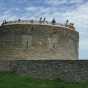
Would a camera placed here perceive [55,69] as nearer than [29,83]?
No

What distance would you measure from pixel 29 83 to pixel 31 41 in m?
8.16

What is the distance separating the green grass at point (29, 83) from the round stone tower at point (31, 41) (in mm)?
6535

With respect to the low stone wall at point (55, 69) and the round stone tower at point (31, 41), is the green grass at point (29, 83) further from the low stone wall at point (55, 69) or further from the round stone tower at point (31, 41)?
the round stone tower at point (31, 41)

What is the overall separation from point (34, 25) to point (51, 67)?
23.9 ft

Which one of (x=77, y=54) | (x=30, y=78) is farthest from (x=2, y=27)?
(x=30, y=78)

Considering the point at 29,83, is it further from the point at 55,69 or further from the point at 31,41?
the point at 31,41

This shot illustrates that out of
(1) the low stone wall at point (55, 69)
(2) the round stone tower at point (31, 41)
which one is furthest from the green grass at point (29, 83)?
(2) the round stone tower at point (31, 41)

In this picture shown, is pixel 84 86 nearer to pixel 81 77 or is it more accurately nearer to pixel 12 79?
pixel 81 77

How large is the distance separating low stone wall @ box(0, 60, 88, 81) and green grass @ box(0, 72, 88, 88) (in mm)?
410

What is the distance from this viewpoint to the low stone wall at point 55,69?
47.4 ft

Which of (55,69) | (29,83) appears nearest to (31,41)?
(55,69)

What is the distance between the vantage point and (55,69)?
15.1 meters

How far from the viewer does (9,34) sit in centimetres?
2216

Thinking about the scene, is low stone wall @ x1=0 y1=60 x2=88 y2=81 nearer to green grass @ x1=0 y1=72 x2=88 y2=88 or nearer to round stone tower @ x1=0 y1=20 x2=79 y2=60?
green grass @ x1=0 y1=72 x2=88 y2=88
